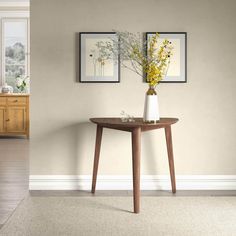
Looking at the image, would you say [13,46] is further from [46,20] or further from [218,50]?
[218,50]

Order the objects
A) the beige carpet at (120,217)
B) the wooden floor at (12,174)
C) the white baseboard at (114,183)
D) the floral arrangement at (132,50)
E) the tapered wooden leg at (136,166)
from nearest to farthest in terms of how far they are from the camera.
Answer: the beige carpet at (120,217), the tapered wooden leg at (136,166), the wooden floor at (12,174), the floral arrangement at (132,50), the white baseboard at (114,183)

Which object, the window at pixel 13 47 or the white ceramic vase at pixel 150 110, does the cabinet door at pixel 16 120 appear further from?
the white ceramic vase at pixel 150 110

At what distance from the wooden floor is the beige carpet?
123 mm

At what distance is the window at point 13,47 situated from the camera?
9695 millimetres

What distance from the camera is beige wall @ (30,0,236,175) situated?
191 inches

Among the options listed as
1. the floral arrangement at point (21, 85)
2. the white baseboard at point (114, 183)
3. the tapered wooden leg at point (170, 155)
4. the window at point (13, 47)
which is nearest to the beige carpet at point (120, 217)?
the tapered wooden leg at point (170, 155)

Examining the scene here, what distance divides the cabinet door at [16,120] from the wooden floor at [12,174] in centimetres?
30

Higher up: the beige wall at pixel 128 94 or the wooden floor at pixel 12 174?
the beige wall at pixel 128 94

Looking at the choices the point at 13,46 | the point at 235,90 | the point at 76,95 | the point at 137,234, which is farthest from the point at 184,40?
the point at 13,46

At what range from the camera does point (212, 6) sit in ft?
15.9

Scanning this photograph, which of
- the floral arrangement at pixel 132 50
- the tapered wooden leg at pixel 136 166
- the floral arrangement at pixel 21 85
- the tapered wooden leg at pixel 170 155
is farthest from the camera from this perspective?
the floral arrangement at pixel 21 85

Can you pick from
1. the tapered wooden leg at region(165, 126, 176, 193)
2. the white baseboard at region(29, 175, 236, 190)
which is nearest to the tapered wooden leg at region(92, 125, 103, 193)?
the white baseboard at region(29, 175, 236, 190)

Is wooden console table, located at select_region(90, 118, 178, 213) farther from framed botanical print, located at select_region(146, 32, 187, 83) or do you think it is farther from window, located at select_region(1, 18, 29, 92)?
window, located at select_region(1, 18, 29, 92)

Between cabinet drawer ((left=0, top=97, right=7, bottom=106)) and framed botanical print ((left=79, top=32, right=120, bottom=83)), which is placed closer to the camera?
framed botanical print ((left=79, top=32, right=120, bottom=83))
